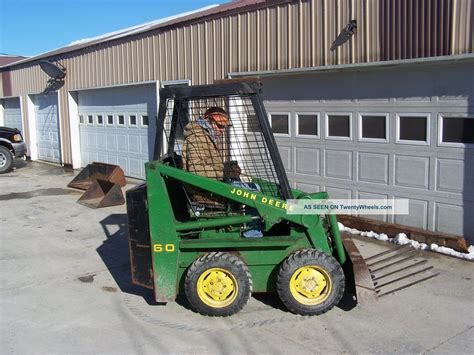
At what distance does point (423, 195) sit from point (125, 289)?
13.7 ft

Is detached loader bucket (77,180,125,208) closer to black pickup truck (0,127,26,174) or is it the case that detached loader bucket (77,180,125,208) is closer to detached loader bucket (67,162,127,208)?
detached loader bucket (67,162,127,208)

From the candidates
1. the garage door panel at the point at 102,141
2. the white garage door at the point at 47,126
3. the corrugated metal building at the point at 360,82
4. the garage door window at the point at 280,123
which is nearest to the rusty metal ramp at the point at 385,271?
the corrugated metal building at the point at 360,82

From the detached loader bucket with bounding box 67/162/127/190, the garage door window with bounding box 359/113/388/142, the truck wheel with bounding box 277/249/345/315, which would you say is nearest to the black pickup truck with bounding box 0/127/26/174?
the detached loader bucket with bounding box 67/162/127/190

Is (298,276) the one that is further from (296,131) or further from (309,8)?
(309,8)

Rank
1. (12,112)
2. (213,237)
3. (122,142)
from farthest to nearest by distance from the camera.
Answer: (12,112) → (122,142) → (213,237)

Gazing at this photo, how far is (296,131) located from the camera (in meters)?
8.98

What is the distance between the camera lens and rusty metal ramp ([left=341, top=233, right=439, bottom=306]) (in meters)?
4.86

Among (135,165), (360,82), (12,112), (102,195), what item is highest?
(360,82)

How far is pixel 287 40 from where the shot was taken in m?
8.87

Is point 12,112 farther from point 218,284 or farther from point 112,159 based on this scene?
point 218,284

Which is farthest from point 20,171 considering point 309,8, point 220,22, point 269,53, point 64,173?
point 309,8

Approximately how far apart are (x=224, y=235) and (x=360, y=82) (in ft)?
12.8

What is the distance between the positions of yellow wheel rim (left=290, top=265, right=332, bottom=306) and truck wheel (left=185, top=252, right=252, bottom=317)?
434mm

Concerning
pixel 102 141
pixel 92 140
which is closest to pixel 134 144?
pixel 102 141
